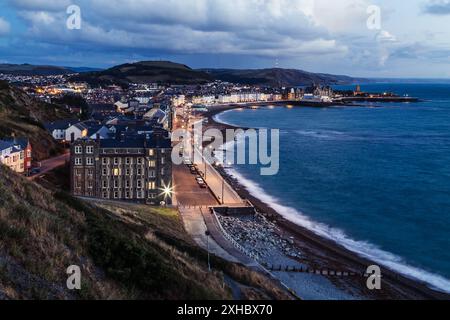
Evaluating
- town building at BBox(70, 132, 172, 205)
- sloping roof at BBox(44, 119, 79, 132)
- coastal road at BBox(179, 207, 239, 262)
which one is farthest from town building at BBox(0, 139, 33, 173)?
coastal road at BBox(179, 207, 239, 262)

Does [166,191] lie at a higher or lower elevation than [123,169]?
lower

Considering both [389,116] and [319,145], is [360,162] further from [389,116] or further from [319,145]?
[389,116]

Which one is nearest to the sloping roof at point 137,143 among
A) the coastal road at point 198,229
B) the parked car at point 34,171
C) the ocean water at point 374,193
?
the coastal road at point 198,229

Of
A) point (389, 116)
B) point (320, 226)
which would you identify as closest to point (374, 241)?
point (320, 226)

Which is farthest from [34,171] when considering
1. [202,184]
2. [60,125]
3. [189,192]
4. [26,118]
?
[26,118]

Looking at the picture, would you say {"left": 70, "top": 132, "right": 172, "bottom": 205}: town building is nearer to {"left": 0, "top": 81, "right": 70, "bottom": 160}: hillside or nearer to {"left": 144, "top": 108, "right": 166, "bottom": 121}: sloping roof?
{"left": 0, "top": 81, "right": 70, "bottom": 160}: hillside

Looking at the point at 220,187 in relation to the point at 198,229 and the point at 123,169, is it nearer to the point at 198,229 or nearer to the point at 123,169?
the point at 123,169

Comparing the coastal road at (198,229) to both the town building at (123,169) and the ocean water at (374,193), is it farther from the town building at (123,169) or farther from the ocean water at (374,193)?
the ocean water at (374,193)
